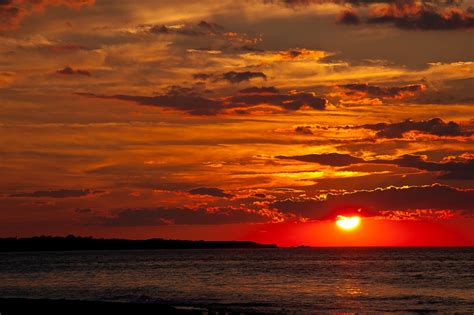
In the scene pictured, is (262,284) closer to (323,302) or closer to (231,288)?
(231,288)

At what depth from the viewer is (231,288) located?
316 feet

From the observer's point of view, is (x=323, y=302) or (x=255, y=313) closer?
(x=255, y=313)

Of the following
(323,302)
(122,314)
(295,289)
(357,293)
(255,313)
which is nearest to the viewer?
(122,314)

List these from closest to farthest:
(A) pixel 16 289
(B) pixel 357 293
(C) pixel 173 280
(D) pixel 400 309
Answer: (D) pixel 400 309 → (B) pixel 357 293 → (A) pixel 16 289 → (C) pixel 173 280

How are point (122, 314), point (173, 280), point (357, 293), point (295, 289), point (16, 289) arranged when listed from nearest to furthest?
1. point (122, 314)
2. point (357, 293)
3. point (295, 289)
4. point (16, 289)
5. point (173, 280)

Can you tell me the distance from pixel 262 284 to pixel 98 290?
22278mm

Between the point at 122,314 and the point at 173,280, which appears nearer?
the point at 122,314

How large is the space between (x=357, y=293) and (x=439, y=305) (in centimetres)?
1570

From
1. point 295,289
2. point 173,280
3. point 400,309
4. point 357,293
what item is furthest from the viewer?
point 173,280

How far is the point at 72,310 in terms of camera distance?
59.2 meters

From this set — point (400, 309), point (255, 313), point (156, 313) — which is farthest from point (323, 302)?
point (156, 313)

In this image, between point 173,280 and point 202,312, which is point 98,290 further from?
point 202,312

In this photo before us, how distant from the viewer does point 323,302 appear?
74.9 metres

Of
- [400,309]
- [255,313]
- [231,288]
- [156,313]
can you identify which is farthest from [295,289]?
[156,313]
